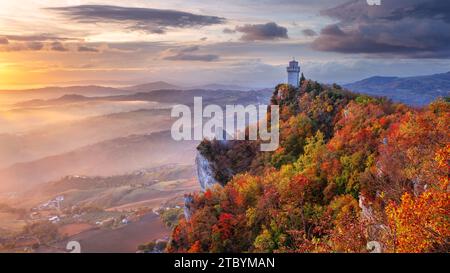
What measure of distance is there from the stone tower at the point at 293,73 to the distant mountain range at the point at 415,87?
9.67 metres

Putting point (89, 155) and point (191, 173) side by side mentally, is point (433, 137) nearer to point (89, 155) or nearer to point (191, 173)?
point (191, 173)

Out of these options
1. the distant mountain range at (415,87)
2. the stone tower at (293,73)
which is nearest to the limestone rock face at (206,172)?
the stone tower at (293,73)

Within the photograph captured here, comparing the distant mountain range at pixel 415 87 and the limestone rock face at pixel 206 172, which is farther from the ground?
the distant mountain range at pixel 415 87

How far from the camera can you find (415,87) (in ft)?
51.7

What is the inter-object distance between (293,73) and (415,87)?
528 inches

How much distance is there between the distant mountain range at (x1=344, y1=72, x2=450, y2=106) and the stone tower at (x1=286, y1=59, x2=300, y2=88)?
9.67 meters

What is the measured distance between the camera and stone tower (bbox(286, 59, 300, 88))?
28.3 m

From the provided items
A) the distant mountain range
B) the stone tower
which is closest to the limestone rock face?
the stone tower

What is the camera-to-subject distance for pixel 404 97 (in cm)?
1714

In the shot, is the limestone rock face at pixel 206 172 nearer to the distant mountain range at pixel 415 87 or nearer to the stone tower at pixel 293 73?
the stone tower at pixel 293 73

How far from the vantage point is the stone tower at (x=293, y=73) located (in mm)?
28312

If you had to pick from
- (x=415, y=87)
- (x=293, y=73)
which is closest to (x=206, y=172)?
(x=293, y=73)

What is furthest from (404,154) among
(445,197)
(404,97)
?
(404,97)

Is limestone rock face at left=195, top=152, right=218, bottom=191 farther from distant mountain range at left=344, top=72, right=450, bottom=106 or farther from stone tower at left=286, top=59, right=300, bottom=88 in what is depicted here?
distant mountain range at left=344, top=72, right=450, bottom=106
